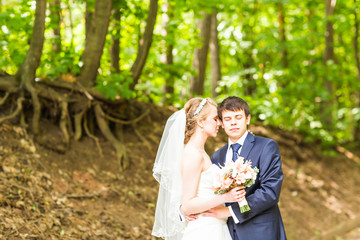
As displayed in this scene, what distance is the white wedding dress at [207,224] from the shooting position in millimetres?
3321

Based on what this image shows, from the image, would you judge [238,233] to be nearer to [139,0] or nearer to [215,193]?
[215,193]

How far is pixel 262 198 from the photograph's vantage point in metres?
3.05

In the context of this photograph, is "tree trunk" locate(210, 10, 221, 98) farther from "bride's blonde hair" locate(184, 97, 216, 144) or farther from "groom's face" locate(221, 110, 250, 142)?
"groom's face" locate(221, 110, 250, 142)

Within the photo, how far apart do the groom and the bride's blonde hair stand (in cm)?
16

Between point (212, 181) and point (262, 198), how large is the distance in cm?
46

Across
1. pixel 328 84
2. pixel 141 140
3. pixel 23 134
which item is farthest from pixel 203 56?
pixel 23 134

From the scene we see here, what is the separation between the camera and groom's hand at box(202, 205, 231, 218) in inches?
130

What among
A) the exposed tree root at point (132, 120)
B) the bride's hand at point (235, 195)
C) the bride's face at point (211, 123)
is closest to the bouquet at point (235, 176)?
the bride's hand at point (235, 195)

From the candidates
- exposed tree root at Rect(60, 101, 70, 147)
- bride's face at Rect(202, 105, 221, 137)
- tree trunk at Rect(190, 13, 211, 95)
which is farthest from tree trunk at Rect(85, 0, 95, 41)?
bride's face at Rect(202, 105, 221, 137)

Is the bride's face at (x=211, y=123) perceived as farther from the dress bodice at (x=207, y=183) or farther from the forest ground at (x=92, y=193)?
the forest ground at (x=92, y=193)

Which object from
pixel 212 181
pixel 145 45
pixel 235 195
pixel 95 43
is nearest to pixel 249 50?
pixel 145 45

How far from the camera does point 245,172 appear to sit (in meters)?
2.86

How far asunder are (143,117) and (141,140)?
798 mm

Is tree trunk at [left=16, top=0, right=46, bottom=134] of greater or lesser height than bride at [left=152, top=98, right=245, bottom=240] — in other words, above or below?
above
